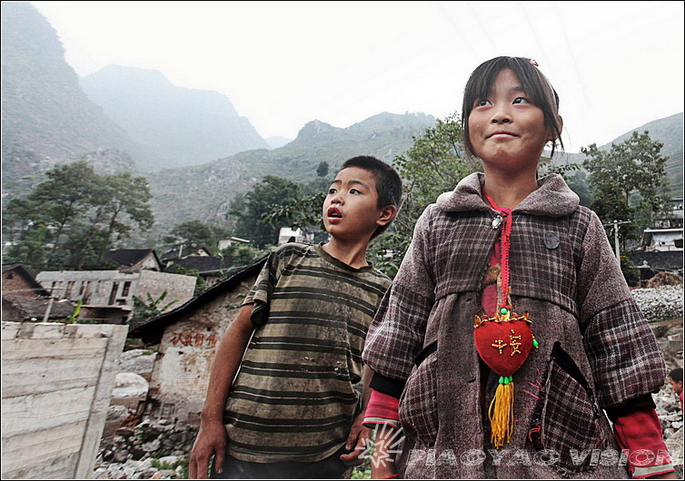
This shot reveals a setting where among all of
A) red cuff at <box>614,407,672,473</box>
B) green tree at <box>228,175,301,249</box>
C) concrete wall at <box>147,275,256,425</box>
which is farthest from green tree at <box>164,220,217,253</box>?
red cuff at <box>614,407,672,473</box>

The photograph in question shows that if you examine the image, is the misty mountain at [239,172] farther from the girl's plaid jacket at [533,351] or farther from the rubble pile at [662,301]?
the girl's plaid jacket at [533,351]

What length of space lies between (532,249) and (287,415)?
1125 mm

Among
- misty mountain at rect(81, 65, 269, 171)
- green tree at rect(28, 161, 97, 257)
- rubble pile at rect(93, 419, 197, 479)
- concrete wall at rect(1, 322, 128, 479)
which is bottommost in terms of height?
rubble pile at rect(93, 419, 197, 479)

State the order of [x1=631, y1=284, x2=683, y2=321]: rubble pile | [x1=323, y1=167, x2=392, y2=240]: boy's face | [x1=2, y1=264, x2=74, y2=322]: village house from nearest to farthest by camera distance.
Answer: [x1=323, y1=167, x2=392, y2=240]: boy's face < [x1=631, y1=284, x2=683, y2=321]: rubble pile < [x1=2, y1=264, x2=74, y2=322]: village house

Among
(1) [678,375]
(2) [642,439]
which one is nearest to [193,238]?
(1) [678,375]

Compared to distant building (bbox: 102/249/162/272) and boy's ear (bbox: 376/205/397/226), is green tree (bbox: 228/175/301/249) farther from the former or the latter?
boy's ear (bbox: 376/205/397/226)

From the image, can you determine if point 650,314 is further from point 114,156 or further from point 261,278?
point 114,156

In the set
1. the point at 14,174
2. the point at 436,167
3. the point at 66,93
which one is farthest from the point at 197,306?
the point at 66,93

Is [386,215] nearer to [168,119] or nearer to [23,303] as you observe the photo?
[23,303]

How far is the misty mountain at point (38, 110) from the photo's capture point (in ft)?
178

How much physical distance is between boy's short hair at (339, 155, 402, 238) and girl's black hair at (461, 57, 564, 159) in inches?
25.0

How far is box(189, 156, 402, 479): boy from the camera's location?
1.38 m

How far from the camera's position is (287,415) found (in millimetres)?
1413

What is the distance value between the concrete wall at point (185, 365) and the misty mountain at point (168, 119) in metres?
96.9
